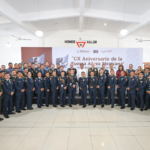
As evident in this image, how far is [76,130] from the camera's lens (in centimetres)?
322

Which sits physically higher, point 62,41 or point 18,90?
point 62,41

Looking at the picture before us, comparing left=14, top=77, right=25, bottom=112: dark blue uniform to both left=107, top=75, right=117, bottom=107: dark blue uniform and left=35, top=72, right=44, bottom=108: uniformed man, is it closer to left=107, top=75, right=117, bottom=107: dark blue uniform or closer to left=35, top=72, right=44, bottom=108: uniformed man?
left=35, top=72, right=44, bottom=108: uniformed man

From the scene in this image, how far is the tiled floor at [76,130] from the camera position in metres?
2.66

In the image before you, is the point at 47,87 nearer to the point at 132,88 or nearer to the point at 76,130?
the point at 76,130

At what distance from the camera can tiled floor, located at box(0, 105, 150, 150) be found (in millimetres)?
2660

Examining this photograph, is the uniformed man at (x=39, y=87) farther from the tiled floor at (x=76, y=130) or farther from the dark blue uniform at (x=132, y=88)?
the dark blue uniform at (x=132, y=88)

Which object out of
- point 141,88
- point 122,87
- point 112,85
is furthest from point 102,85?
point 141,88

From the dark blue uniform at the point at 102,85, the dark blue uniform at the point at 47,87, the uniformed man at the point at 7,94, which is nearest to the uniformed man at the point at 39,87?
the dark blue uniform at the point at 47,87

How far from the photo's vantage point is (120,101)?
16.6ft

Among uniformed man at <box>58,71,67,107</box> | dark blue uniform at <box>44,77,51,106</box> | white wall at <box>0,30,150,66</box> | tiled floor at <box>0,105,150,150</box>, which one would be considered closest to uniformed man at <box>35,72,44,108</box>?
dark blue uniform at <box>44,77,51,106</box>

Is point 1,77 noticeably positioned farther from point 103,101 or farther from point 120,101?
point 120,101

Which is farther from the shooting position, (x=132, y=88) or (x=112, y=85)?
(x=112, y=85)

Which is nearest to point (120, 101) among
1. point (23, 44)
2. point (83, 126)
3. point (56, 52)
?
point (83, 126)

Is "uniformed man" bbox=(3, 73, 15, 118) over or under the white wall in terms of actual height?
under
